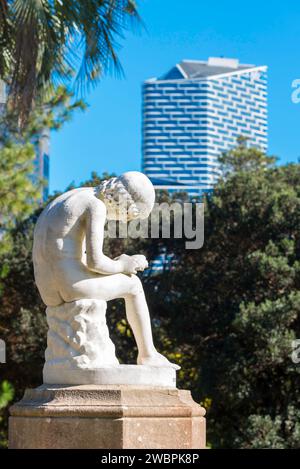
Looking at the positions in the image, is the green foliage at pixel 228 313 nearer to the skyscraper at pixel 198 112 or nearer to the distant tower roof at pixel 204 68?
the skyscraper at pixel 198 112

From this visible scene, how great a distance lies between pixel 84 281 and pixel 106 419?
3.54ft

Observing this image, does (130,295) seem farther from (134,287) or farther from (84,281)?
(84,281)

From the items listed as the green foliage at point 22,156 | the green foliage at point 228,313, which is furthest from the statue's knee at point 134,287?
the green foliage at point 228,313

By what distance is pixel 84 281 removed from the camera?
7625mm

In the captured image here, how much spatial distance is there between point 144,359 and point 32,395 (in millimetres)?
878

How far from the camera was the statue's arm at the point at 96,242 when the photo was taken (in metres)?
7.56

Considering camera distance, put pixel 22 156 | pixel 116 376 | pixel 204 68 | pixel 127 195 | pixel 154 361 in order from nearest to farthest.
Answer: pixel 116 376 → pixel 154 361 → pixel 127 195 → pixel 22 156 → pixel 204 68

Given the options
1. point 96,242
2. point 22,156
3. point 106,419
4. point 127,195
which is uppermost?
point 22,156

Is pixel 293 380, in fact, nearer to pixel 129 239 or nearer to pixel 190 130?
pixel 129 239

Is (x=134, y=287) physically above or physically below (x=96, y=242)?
below

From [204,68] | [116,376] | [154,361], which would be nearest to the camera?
[116,376]

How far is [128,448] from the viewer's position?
23.2ft

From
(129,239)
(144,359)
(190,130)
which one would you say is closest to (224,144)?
(190,130)

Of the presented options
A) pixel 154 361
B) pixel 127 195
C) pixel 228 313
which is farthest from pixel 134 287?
pixel 228 313
